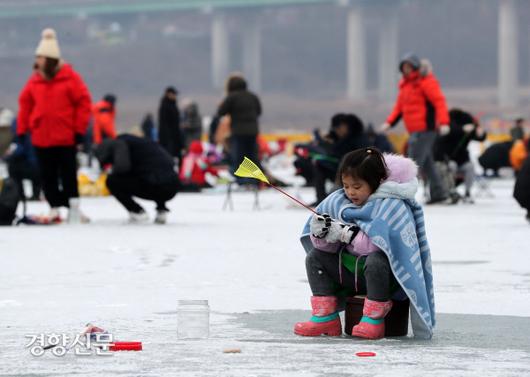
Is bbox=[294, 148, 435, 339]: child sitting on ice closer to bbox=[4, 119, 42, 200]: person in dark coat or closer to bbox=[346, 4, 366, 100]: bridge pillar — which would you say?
bbox=[4, 119, 42, 200]: person in dark coat

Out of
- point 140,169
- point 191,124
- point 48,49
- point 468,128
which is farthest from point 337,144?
point 191,124

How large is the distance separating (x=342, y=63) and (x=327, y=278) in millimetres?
123680

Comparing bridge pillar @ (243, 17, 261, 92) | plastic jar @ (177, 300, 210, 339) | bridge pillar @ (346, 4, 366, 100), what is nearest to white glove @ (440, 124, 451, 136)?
plastic jar @ (177, 300, 210, 339)

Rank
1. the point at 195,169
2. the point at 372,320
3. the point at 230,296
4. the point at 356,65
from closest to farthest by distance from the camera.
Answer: the point at 372,320
the point at 230,296
the point at 195,169
the point at 356,65

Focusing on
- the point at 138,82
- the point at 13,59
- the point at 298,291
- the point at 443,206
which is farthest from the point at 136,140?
the point at 13,59

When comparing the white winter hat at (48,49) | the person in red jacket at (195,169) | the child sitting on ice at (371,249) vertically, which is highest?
the white winter hat at (48,49)

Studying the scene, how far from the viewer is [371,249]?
21.8 feet

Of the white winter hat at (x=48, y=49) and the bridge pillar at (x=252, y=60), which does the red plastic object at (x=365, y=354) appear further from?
the bridge pillar at (x=252, y=60)

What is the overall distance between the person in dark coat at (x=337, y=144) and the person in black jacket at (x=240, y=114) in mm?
3506

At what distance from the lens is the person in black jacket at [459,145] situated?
1805 centimetres

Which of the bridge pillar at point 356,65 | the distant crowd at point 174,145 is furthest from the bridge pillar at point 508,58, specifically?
the distant crowd at point 174,145

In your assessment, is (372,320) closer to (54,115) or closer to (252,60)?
(54,115)

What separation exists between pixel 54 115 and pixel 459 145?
18.9 ft

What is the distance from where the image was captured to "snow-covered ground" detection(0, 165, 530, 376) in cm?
595
